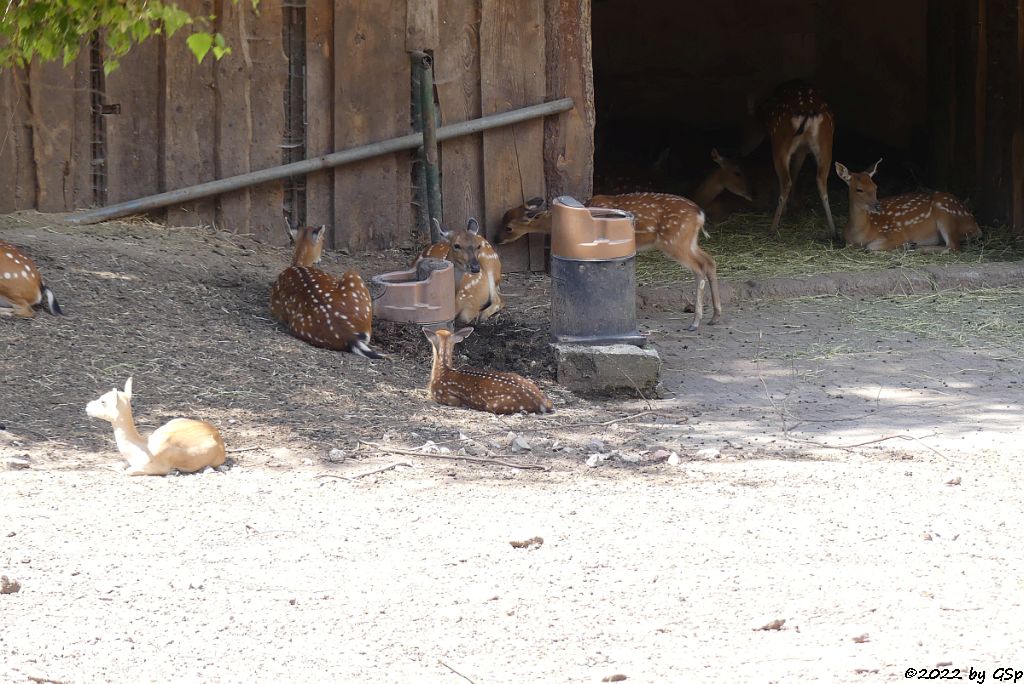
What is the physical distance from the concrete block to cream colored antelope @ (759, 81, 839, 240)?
14.4 feet

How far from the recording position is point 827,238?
10664 millimetres

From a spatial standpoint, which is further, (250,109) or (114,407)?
(250,109)

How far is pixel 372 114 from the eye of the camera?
338 inches

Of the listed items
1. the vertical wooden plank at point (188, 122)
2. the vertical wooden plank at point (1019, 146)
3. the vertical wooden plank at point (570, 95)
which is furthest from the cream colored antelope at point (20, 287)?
the vertical wooden plank at point (1019, 146)

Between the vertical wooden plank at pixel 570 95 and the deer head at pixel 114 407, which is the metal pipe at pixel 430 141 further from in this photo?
the deer head at pixel 114 407

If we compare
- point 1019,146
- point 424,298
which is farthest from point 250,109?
point 1019,146

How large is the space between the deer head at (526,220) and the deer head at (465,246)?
0.82 metres

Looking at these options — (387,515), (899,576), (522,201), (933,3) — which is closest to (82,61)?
(522,201)

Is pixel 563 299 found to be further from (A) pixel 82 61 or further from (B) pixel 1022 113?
(B) pixel 1022 113

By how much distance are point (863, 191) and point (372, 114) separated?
3919 mm

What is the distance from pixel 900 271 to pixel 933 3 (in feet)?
12.5

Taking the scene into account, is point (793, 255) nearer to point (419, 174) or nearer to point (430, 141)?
point (419, 174)

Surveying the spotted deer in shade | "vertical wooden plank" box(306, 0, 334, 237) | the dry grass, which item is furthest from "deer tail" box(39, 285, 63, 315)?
the dry grass

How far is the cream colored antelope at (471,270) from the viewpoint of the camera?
25.1 ft
